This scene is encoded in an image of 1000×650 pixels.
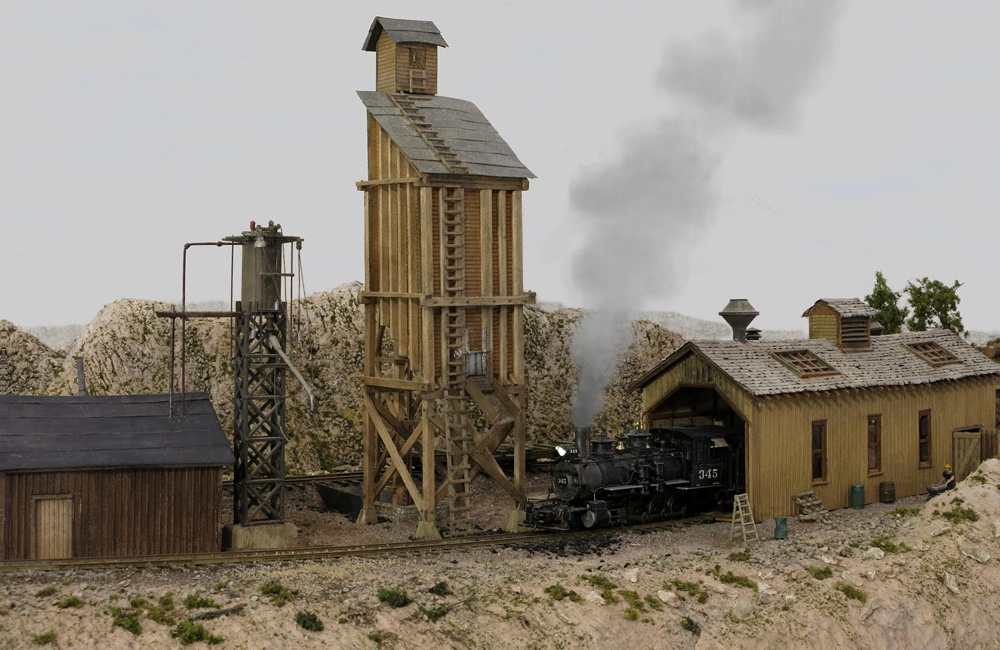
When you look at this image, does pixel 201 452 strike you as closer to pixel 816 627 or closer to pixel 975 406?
pixel 816 627

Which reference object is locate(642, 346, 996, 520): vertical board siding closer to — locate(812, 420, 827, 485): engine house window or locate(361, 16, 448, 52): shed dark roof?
locate(812, 420, 827, 485): engine house window

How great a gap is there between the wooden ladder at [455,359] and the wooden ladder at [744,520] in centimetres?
722

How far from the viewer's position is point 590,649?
80.1ft

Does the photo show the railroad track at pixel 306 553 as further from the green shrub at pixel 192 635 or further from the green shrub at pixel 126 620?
the green shrub at pixel 192 635

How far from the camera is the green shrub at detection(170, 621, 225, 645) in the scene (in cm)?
2241

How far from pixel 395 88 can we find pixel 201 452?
12185mm

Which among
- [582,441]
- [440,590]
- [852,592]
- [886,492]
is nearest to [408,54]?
[582,441]

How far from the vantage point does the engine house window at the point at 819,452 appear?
34344mm

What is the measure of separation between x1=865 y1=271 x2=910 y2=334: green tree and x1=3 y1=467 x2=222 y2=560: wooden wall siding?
110 ft

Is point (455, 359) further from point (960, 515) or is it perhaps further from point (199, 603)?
point (960, 515)

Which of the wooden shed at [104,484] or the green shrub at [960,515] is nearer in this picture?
the wooden shed at [104,484]

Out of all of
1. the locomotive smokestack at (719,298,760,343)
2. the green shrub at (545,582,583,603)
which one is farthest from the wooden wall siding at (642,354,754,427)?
the green shrub at (545,582,583,603)

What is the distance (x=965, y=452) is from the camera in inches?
1539

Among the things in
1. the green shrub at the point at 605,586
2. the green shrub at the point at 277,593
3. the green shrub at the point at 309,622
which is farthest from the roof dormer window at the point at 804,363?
the green shrub at the point at 309,622
